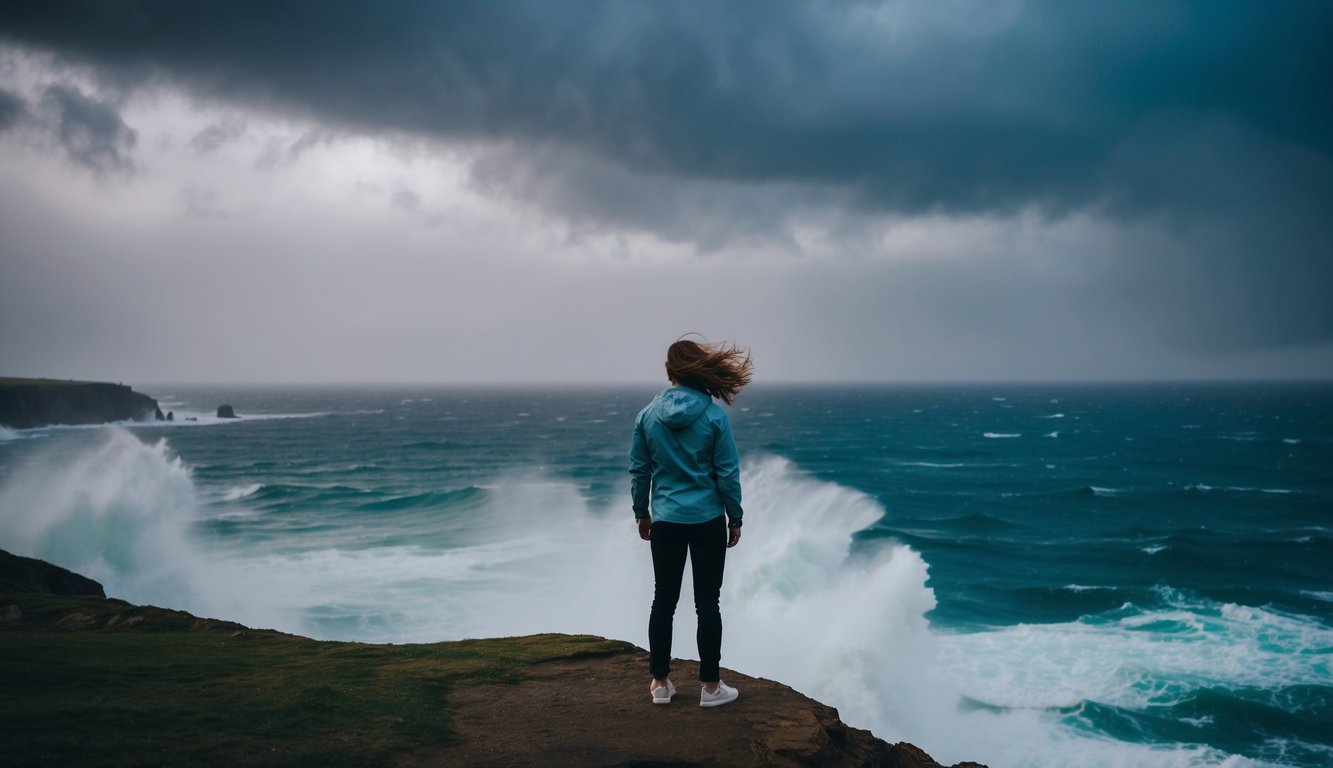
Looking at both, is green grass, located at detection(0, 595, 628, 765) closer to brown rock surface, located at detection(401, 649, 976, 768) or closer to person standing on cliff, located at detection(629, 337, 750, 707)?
brown rock surface, located at detection(401, 649, 976, 768)

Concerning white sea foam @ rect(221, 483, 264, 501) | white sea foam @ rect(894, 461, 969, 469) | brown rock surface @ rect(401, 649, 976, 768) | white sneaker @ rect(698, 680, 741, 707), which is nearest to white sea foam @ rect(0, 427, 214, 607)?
white sea foam @ rect(221, 483, 264, 501)

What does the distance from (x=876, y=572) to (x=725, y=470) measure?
21019 mm

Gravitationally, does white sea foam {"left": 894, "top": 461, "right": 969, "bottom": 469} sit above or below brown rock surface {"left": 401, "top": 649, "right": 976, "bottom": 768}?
below

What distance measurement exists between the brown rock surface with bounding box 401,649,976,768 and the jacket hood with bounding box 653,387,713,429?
6.31ft

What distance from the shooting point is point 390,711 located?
4.98 meters

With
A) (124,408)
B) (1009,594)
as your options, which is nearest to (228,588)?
(1009,594)

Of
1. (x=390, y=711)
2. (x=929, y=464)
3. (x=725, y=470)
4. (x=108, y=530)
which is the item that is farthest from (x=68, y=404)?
(x=725, y=470)

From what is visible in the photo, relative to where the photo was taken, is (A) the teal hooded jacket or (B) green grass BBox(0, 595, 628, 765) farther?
(A) the teal hooded jacket

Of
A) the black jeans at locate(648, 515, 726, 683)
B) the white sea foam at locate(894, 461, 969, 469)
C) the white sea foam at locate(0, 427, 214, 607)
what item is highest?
the black jeans at locate(648, 515, 726, 683)

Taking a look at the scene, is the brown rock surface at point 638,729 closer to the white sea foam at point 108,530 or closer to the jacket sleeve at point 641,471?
Answer: the jacket sleeve at point 641,471

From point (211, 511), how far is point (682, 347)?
39495mm

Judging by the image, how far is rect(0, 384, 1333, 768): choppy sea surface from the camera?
1527 cm

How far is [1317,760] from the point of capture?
13.5 meters

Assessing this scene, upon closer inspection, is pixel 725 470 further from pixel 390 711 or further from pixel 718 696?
pixel 390 711
